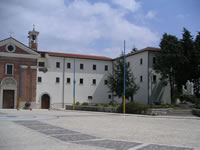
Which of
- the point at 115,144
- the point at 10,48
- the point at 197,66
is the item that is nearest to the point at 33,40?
the point at 10,48

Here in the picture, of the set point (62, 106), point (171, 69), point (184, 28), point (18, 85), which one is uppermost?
point (184, 28)

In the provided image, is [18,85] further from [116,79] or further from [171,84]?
[171,84]

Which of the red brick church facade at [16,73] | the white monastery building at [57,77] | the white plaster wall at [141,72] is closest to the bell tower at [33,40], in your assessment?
the white monastery building at [57,77]

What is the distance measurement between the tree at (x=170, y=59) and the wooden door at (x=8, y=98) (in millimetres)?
26251

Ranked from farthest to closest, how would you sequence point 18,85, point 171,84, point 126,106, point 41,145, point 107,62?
point 107,62 → point 18,85 → point 171,84 → point 126,106 → point 41,145

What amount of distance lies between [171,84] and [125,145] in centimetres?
3516

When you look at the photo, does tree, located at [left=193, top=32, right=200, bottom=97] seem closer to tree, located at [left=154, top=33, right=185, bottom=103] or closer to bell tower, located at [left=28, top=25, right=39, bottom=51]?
tree, located at [left=154, top=33, right=185, bottom=103]

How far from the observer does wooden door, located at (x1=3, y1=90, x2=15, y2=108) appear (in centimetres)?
4466

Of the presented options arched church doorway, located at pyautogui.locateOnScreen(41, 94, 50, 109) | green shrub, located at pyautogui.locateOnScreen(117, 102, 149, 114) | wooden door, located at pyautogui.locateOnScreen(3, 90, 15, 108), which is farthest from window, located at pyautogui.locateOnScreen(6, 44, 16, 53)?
green shrub, located at pyautogui.locateOnScreen(117, 102, 149, 114)

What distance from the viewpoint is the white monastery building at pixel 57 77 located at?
143ft

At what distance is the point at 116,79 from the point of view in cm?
4222

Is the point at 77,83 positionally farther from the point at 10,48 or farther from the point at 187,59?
the point at 187,59

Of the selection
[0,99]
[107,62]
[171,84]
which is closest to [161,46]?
[171,84]

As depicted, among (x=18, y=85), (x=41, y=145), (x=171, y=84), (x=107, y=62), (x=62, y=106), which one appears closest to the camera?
(x=41, y=145)
